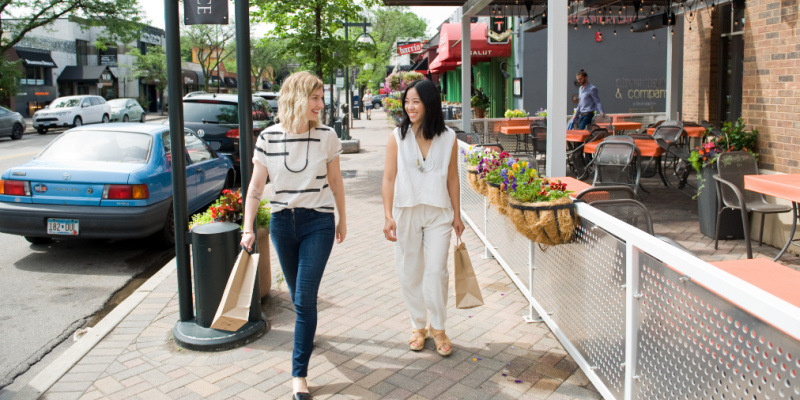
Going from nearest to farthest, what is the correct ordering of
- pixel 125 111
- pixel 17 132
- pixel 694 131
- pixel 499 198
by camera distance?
1. pixel 499 198
2. pixel 694 131
3. pixel 17 132
4. pixel 125 111

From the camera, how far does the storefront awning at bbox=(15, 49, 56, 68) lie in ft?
138

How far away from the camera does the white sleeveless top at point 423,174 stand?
415 centimetres

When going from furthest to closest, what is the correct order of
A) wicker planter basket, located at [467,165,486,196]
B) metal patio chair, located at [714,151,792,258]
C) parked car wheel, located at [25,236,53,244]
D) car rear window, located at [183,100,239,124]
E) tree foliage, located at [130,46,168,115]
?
tree foliage, located at [130,46,168,115] < car rear window, located at [183,100,239,124] < parked car wheel, located at [25,236,53,244] < metal patio chair, located at [714,151,792,258] < wicker planter basket, located at [467,165,486,196]

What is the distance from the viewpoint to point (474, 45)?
19.9 meters

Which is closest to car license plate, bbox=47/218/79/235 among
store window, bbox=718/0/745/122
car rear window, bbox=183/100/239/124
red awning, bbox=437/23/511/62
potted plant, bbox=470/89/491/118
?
car rear window, bbox=183/100/239/124

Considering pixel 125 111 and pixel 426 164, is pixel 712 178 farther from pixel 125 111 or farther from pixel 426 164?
pixel 125 111

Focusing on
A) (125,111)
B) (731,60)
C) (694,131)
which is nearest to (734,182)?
(694,131)

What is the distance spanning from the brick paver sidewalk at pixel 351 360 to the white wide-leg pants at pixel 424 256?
307 mm

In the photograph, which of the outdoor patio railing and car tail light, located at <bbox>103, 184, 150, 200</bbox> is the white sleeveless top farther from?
car tail light, located at <bbox>103, 184, 150, 200</bbox>

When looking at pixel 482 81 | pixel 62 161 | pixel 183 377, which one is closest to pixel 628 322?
pixel 183 377

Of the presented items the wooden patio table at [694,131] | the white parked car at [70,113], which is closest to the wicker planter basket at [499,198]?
the wooden patio table at [694,131]

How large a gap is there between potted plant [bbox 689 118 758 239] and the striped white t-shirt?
4674 millimetres

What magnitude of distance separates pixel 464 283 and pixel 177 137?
7.11 feet

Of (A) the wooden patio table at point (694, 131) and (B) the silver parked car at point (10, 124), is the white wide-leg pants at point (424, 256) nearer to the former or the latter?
(A) the wooden patio table at point (694, 131)
